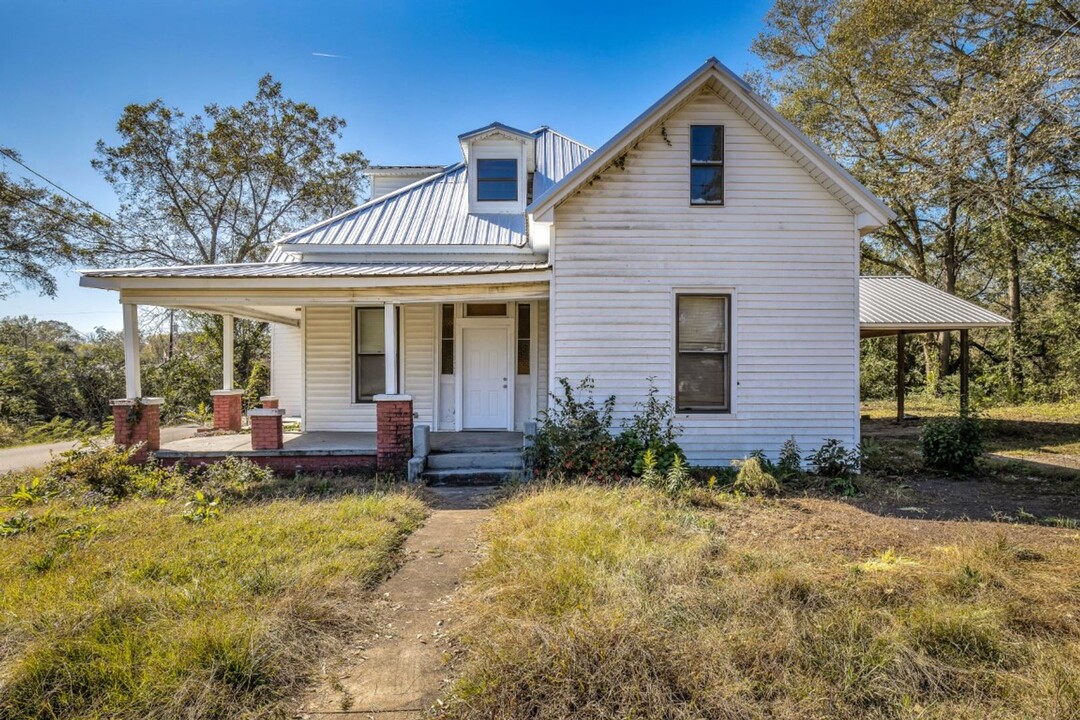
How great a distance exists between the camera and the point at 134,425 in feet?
27.1

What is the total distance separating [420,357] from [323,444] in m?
2.48

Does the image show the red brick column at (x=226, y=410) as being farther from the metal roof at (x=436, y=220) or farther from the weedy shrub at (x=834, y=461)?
the weedy shrub at (x=834, y=461)

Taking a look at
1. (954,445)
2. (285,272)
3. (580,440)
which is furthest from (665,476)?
(285,272)

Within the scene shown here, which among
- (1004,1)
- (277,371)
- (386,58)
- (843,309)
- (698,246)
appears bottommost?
(277,371)

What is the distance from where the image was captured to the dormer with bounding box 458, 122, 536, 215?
11555 mm

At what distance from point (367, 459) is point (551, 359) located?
3276 millimetres

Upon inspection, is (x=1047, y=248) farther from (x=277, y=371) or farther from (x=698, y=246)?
(x=277, y=371)

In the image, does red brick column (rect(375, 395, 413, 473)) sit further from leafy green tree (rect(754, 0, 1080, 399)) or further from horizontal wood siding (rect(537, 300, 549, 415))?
leafy green tree (rect(754, 0, 1080, 399))

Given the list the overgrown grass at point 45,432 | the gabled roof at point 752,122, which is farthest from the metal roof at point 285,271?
the overgrown grass at point 45,432

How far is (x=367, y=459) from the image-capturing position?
8.35 m

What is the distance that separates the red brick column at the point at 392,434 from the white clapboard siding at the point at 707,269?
8.52 feet

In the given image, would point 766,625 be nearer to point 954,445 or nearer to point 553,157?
point 954,445

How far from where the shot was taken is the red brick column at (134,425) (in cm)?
820

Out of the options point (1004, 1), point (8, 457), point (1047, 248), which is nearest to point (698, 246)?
point (1004, 1)
